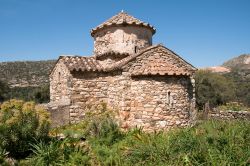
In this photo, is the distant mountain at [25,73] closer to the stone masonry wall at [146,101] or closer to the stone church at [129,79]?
the stone church at [129,79]

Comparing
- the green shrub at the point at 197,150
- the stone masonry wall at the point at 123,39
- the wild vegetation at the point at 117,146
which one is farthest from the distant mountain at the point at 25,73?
the green shrub at the point at 197,150

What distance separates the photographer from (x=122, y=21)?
42.4ft

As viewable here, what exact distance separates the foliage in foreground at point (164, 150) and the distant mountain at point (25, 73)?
103 ft

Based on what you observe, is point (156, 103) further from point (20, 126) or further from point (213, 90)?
point (213, 90)

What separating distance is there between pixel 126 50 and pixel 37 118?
611 centimetres

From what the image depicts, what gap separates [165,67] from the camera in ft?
36.5

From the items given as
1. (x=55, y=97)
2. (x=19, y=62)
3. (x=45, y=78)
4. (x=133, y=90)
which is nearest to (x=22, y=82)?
(x=45, y=78)

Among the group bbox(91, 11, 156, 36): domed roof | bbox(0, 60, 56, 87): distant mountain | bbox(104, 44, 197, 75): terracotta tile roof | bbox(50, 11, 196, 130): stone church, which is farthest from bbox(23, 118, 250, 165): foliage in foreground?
bbox(0, 60, 56, 87): distant mountain

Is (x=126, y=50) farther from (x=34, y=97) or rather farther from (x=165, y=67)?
(x=34, y=97)

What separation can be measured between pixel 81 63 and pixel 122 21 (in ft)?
8.90

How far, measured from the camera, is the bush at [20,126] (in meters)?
7.86

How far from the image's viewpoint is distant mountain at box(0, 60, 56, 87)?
128 feet

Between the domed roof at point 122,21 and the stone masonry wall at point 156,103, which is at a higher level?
the domed roof at point 122,21

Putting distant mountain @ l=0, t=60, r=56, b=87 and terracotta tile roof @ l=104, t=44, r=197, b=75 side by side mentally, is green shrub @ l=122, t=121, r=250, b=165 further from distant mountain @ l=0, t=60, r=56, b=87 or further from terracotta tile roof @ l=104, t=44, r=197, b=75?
distant mountain @ l=0, t=60, r=56, b=87
